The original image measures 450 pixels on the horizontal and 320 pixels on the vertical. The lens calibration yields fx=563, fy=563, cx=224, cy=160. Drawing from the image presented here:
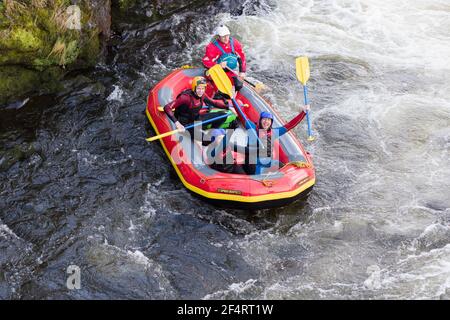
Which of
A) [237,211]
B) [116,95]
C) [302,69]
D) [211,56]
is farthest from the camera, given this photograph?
[116,95]

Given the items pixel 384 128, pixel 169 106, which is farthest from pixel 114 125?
pixel 384 128

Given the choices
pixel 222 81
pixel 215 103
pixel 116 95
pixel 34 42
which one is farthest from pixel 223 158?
pixel 34 42

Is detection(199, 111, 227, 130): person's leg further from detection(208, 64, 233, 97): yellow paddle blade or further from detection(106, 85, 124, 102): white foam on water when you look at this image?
detection(106, 85, 124, 102): white foam on water

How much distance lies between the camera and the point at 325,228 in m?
7.25

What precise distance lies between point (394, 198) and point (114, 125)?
4.38 metres

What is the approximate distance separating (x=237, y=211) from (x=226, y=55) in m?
3.00

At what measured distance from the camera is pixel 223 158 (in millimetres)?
7512

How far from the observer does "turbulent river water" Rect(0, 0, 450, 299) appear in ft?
21.4

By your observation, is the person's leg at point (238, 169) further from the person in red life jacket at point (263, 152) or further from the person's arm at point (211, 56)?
the person's arm at point (211, 56)

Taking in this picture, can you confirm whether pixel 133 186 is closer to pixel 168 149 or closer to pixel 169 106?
pixel 168 149

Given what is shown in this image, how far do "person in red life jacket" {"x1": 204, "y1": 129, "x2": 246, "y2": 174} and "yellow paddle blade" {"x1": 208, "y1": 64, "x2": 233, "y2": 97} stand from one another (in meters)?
0.98

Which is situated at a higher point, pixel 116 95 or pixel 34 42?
pixel 34 42

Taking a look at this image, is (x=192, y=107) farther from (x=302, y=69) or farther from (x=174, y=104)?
(x=302, y=69)

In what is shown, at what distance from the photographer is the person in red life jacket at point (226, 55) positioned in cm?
923
